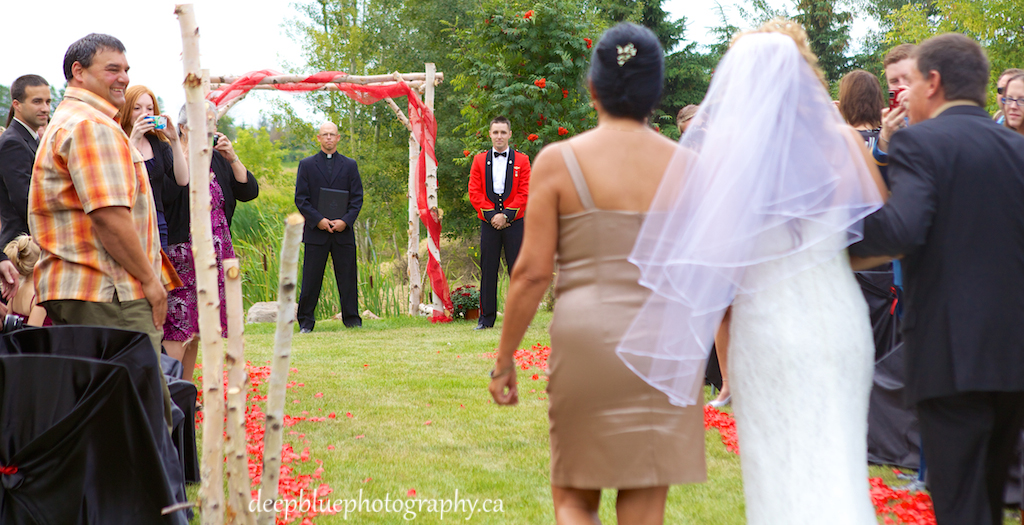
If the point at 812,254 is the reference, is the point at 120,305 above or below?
below

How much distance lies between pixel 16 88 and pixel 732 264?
4.75m

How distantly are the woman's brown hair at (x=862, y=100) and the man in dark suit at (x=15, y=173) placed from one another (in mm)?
4401

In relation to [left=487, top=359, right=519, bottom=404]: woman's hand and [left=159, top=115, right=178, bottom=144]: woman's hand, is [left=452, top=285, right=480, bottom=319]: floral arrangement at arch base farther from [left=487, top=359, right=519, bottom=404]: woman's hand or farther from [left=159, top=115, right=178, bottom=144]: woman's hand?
[left=487, top=359, right=519, bottom=404]: woman's hand

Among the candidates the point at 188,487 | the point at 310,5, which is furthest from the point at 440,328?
the point at 310,5

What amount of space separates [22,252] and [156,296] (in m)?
1.84

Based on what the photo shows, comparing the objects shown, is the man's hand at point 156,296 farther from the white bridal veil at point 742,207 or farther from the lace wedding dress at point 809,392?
the lace wedding dress at point 809,392

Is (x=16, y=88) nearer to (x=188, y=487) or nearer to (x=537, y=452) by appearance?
(x=188, y=487)

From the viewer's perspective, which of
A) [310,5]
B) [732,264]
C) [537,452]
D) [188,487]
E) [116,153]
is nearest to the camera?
[732,264]

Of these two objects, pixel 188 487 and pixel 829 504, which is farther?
pixel 188 487

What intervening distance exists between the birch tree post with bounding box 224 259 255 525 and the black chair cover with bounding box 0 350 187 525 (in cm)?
40

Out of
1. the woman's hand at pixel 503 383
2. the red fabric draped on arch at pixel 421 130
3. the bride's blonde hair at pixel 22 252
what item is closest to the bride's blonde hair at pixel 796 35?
the woman's hand at pixel 503 383

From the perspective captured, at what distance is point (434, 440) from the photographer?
4.50 meters

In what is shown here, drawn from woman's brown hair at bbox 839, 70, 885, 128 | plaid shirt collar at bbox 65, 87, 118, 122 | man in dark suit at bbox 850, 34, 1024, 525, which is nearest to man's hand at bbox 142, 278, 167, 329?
plaid shirt collar at bbox 65, 87, 118, 122

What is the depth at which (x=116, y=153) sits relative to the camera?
296cm
